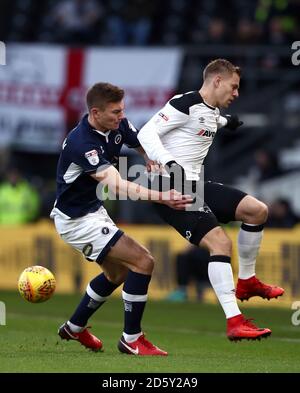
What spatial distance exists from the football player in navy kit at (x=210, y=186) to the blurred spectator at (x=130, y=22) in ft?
42.7

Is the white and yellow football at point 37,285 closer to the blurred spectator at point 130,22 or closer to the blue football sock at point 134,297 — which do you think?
the blue football sock at point 134,297

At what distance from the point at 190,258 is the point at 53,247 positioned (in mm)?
2944

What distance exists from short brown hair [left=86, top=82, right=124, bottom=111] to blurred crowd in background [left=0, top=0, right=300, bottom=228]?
909 cm

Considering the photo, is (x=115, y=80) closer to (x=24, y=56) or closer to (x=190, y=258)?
(x=24, y=56)

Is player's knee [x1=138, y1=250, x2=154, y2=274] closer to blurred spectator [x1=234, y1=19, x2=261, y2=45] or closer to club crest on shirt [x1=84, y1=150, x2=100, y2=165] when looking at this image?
club crest on shirt [x1=84, y1=150, x2=100, y2=165]

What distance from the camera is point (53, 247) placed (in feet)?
69.3

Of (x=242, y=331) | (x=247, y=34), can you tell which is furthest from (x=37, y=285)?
(x=247, y=34)

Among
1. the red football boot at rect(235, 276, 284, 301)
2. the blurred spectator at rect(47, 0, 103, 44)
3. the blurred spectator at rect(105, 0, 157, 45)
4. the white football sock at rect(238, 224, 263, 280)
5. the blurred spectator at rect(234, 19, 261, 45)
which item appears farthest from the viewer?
the blurred spectator at rect(47, 0, 103, 44)

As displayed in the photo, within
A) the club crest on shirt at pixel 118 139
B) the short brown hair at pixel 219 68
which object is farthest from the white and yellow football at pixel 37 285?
the short brown hair at pixel 219 68

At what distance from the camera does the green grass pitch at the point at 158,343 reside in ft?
32.7

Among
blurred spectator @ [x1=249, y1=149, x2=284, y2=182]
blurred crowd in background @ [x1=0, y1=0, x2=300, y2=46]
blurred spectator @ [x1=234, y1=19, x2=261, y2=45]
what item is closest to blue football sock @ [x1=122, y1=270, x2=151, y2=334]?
blurred spectator @ [x1=249, y1=149, x2=284, y2=182]

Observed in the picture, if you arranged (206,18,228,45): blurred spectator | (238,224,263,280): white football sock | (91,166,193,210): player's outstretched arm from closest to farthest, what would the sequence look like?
(91,166,193,210): player's outstretched arm, (238,224,263,280): white football sock, (206,18,228,45): blurred spectator

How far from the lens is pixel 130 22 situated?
2480 centimetres

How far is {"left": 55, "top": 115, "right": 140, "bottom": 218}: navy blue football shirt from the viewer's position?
10664 millimetres
